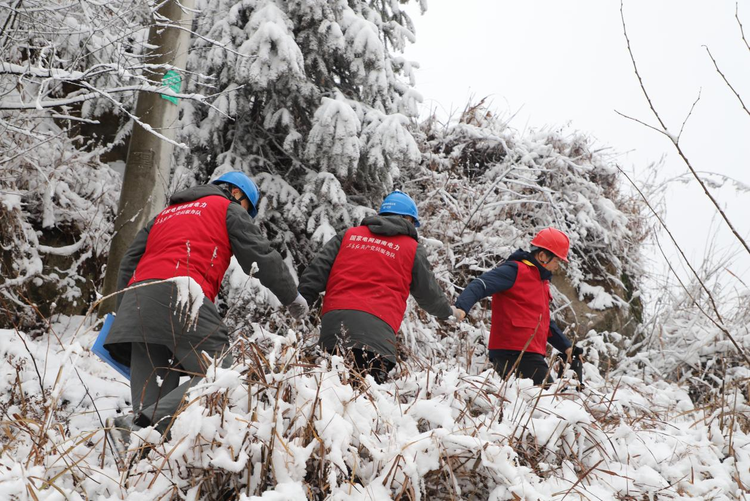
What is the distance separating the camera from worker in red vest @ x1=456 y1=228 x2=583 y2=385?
415 cm

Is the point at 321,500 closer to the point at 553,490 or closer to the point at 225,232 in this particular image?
the point at 553,490

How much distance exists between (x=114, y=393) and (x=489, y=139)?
607 centimetres

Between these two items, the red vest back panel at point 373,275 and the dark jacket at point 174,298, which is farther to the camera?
the red vest back panel at point 373,275

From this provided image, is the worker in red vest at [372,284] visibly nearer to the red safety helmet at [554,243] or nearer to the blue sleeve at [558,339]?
the red safety helmet at [554,243]

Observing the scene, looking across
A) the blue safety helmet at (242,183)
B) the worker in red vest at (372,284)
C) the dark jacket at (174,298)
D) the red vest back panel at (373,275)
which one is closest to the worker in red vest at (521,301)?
the worker in red vest at (372,284)

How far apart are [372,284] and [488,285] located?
3.63 feet

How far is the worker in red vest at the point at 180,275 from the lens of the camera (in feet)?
8.58

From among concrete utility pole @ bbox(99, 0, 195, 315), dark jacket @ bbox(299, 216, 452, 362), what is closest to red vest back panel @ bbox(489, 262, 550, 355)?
dark jacket @ bbox(299, 216, 452, 362)

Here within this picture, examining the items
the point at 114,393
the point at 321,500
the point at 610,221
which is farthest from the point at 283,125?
the point at 610,221

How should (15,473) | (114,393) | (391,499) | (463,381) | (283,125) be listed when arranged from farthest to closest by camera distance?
(283,125), (114,393), (463,381), (391,499), (15,473)

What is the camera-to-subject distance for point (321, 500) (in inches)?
68.8

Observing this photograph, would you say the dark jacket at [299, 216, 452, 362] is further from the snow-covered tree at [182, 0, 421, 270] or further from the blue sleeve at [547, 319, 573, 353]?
the blue sleeve at [547, 319, 573, 353]

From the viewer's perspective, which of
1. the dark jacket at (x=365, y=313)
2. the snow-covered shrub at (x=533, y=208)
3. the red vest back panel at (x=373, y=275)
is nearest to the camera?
the dark jacket at (x=365, y=313)

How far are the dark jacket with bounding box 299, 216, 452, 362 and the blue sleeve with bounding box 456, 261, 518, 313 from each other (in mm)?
207
